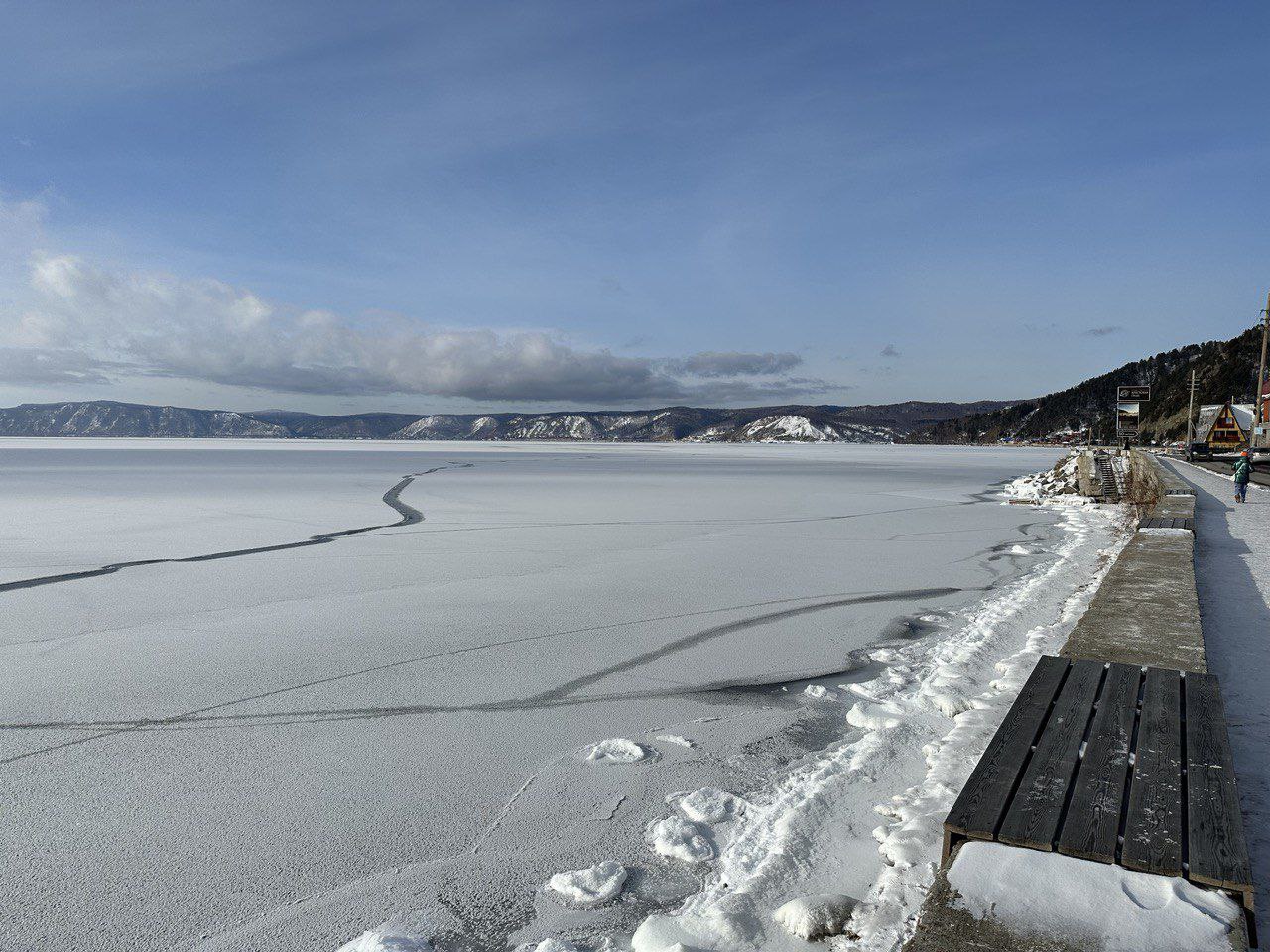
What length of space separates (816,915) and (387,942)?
137cm

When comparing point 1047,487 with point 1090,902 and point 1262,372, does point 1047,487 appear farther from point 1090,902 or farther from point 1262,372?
point 1090,902

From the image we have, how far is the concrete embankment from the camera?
209 centimetres

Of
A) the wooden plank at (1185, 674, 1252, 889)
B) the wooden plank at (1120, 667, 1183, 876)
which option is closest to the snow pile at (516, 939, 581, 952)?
the wooden plank at (1120, 667, 1183, 876)

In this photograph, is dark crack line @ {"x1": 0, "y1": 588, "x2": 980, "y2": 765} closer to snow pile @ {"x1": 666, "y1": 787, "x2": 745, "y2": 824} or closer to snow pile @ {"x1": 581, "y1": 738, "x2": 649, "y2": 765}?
snow pile @ {"x1": 581, "y1": 738, "x2": 649, "y2": 765}

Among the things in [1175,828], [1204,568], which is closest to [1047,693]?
[1175,828]

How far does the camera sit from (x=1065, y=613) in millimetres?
6469

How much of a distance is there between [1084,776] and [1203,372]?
430 feet

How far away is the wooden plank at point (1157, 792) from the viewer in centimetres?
229

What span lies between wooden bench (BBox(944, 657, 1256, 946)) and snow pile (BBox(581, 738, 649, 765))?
165 centimetres

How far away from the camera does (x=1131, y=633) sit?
476 centimetres

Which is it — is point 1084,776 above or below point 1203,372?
below

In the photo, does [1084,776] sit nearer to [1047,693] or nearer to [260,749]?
[1047,693]

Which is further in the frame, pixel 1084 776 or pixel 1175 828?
pixel 1084 776

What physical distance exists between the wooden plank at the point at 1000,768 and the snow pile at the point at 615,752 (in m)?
1.60
